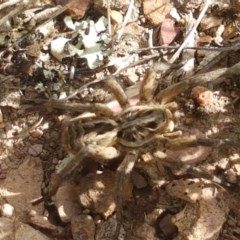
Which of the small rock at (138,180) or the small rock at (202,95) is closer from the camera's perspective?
the small rock at (138,180)

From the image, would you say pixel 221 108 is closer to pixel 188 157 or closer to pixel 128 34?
pixel 188 157

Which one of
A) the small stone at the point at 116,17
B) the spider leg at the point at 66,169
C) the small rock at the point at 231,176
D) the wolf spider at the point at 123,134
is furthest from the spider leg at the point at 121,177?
the small stone at the point at 116,17

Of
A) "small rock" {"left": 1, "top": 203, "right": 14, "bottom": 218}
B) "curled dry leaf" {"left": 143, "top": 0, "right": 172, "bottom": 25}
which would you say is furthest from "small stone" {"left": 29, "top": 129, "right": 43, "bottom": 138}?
"curled dry leaf" {"left": 143, "top": 0, "right": 172, "bottom": 25}

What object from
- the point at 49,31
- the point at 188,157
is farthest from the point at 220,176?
the point at 49,31

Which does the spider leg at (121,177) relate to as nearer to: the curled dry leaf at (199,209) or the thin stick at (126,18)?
the curled dry leaf at (199,209)

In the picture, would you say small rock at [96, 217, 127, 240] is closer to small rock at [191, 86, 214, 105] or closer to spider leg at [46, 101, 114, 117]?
spider leg at [46, 101, 114, 117]

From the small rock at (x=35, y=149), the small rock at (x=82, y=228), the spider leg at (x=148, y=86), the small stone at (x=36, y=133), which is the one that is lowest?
the small rock at (x=82, y=228)

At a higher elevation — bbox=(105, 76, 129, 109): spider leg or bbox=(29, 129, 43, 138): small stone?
bbox=(105, 76, 129, 109): spider leg
